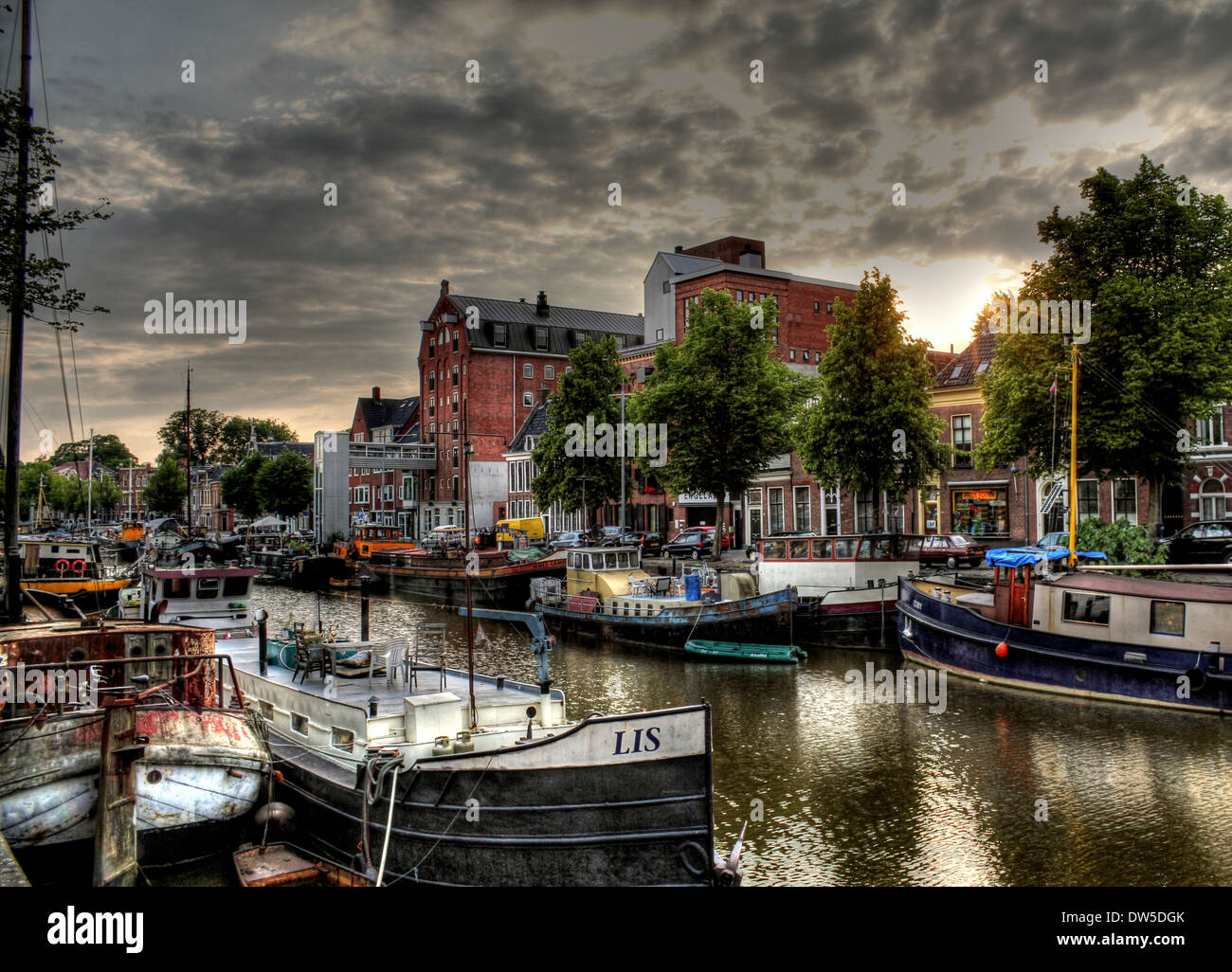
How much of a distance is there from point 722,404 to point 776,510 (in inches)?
503

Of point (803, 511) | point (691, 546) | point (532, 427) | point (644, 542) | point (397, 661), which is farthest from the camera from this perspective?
point (532, 427)

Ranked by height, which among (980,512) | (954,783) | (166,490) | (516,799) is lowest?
(954,783)

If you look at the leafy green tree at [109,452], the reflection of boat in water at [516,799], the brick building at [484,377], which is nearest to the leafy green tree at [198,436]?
the leafy green tree at [109,452]

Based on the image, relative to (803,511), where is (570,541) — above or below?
below

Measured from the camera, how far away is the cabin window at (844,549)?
1217 inches

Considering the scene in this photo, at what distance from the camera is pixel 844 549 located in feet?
102

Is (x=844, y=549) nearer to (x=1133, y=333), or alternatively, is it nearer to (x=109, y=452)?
(x=1133, y=333)

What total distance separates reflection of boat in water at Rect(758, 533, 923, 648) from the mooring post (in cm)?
2182

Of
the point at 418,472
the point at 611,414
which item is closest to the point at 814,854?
the point at 611,414

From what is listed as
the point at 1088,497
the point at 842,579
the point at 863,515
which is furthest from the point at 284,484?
the point at 1088,497

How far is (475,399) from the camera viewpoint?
8606cm

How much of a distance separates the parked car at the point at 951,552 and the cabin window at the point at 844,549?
10077 millimetres
